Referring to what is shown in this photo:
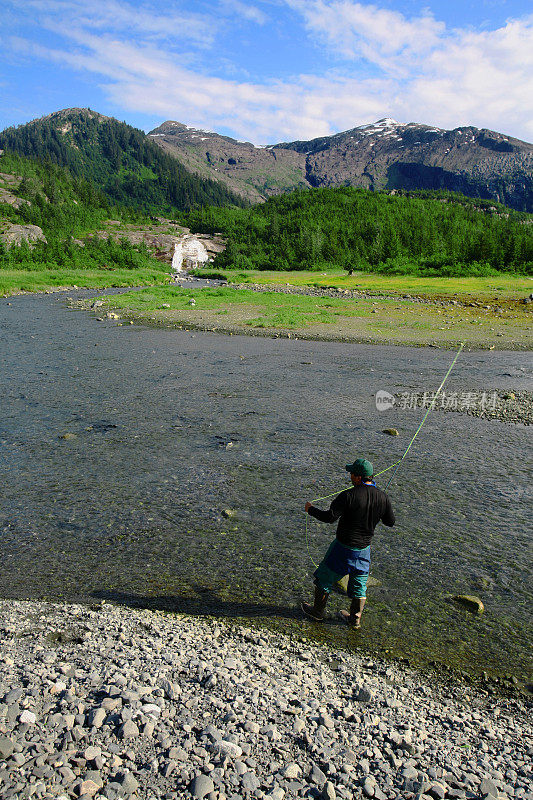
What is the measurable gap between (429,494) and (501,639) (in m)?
4.38

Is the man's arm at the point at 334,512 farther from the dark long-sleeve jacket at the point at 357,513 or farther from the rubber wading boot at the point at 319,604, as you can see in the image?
the rubber wading boot at the point at 319,604

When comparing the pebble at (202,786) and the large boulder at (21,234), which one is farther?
the large boulder at (21,234)

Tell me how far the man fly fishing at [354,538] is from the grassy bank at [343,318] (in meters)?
24.4

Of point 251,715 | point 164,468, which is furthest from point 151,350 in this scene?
point 251,715

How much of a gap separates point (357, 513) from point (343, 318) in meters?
33.9

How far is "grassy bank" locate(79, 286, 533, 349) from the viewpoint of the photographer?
31.3 metres

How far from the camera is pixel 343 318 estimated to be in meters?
39.0

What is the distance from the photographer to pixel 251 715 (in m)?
4.71

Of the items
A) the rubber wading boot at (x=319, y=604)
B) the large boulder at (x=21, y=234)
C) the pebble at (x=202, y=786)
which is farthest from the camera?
the large boulder at (x=21, y=234)

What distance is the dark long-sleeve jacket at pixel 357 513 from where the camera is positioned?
21.3ft

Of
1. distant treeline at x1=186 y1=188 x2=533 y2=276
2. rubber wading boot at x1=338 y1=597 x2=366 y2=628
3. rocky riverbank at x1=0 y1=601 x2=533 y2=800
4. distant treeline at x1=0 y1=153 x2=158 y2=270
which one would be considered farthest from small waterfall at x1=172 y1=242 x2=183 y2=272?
rocky riverbank at x1=0 y1=601 x2=533 y2=800

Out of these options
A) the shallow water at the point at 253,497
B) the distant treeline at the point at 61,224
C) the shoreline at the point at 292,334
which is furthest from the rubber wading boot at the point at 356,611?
the distant treeline at the point at 61,224

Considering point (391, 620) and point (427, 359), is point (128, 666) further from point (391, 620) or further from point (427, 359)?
point (427, 359)

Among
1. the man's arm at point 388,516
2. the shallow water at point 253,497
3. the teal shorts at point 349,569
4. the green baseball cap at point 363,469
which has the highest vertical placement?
the green baseball cap at point 363,469
